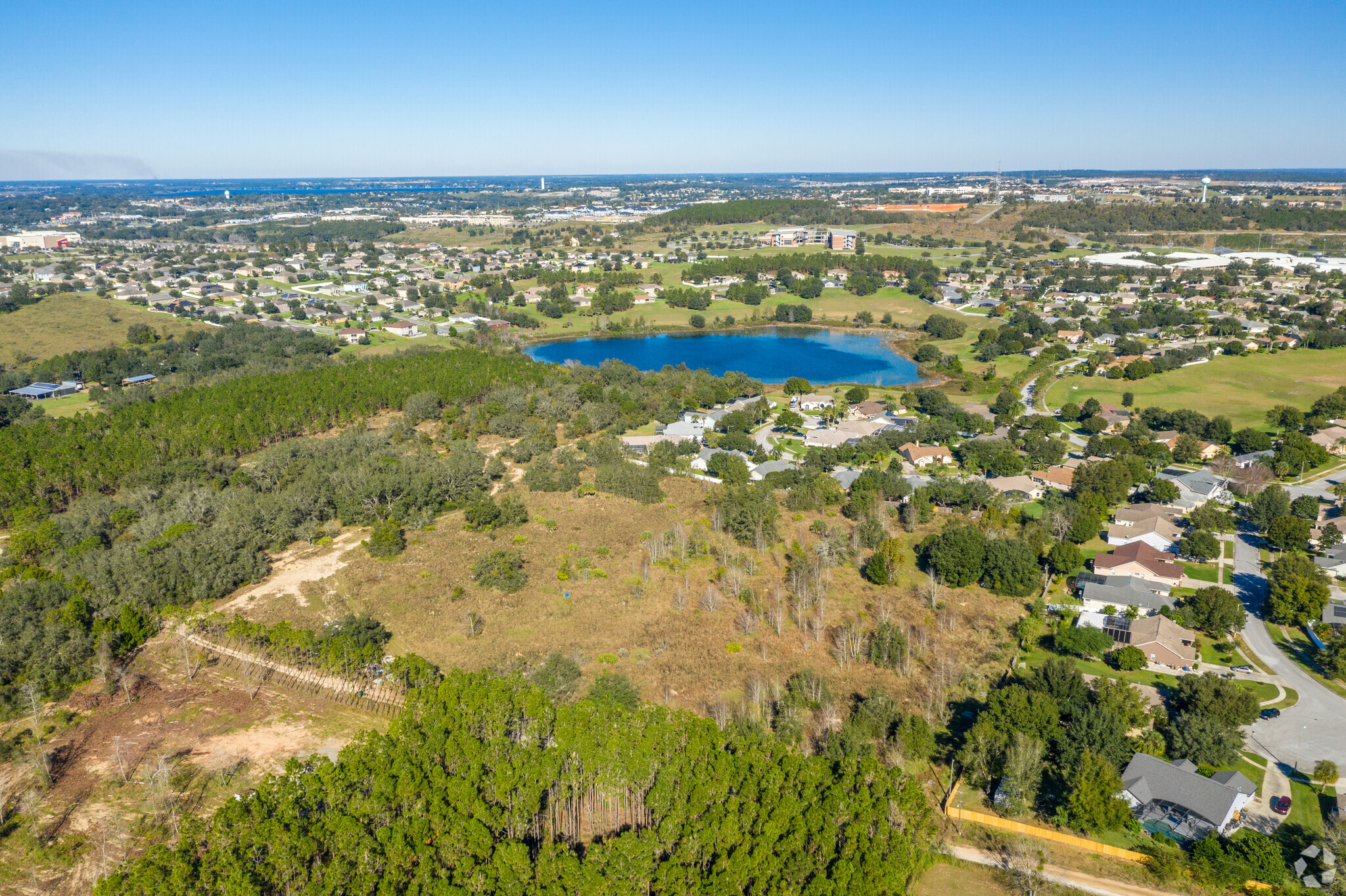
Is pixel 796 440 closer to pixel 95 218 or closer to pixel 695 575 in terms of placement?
pixel 695 575

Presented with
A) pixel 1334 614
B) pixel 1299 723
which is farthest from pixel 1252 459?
pixel 1299 723

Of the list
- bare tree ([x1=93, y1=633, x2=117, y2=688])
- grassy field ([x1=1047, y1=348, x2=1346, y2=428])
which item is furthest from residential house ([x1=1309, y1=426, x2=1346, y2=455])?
bare tree ([x1=93, y1=633, x2=117, y2=688])

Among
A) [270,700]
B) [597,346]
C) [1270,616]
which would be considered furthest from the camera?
[597,346]

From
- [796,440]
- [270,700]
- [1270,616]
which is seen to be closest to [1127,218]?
[796,440]

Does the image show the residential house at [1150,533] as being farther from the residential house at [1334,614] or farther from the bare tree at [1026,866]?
the bare tree at [1026,866]

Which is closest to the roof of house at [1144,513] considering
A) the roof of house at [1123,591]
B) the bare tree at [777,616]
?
the roof of house at [1123,591]
